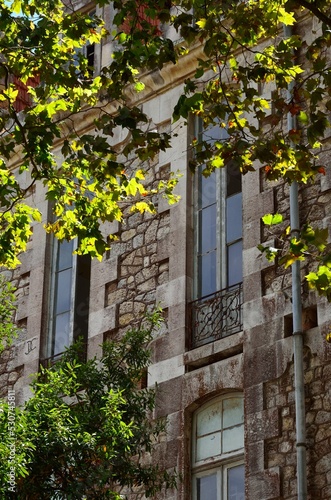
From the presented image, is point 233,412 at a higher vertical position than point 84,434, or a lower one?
higher

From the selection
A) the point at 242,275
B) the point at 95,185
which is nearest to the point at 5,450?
the point at 95,185

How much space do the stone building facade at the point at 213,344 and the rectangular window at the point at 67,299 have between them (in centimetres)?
15

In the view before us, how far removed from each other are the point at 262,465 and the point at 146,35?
457cm

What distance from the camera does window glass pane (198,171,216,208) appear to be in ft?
59.4

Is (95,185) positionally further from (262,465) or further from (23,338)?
(23,338)

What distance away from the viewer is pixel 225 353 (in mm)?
16688

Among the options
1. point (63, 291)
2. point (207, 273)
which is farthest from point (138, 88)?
point (63, 291)

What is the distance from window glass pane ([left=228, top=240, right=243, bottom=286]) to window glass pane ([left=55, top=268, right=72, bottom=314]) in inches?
112

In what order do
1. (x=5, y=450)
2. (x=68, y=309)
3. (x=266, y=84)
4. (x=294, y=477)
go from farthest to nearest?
(x=68, y=309) → (x=266, y=84) → (x=294, y=477) → (x=5, y=450)

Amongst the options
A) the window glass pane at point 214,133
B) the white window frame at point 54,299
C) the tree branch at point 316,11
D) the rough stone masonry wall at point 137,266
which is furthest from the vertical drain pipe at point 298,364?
the white window frame at point 54,299

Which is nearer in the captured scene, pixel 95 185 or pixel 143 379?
pixel 95 185

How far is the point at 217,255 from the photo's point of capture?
17594 mm

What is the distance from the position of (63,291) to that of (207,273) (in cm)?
273

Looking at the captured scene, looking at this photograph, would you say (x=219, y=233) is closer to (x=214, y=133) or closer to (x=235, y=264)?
(x=235, y=264)
